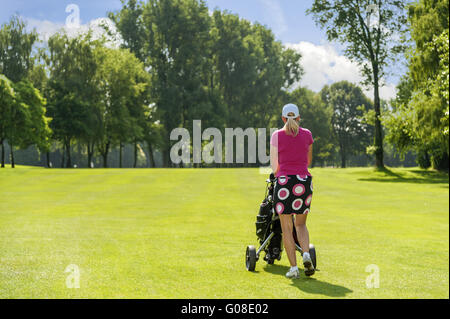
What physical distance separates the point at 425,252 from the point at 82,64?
23849 millimetres

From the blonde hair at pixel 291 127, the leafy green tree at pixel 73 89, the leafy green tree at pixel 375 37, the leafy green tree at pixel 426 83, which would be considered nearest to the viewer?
the blonde hair at pixel 291 127

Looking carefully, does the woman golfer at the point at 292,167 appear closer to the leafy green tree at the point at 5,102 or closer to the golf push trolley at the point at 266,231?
the golf push trolley at the point at 266,231

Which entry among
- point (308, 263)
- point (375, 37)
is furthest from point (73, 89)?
point (308, 263)

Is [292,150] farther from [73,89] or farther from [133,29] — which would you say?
[133,29]

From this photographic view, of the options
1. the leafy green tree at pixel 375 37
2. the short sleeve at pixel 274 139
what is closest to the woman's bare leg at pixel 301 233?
the short sleeve at pixel 274 139

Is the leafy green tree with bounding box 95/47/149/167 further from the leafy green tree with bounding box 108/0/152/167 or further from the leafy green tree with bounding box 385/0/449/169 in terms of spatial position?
the leafy green tree with bounding box 385/0/449/169

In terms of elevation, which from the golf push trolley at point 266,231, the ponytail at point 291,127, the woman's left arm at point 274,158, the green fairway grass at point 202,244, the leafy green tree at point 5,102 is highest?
the leafy green tree at point 5,102

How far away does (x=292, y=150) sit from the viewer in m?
5.05

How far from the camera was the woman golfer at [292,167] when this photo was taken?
495 cm

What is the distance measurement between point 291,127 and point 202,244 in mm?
5178

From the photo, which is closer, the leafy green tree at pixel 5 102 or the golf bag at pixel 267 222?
the golf bag at pixel 267 222

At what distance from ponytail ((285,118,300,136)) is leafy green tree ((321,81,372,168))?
58621mm

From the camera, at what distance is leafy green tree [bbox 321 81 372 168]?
211 ft
